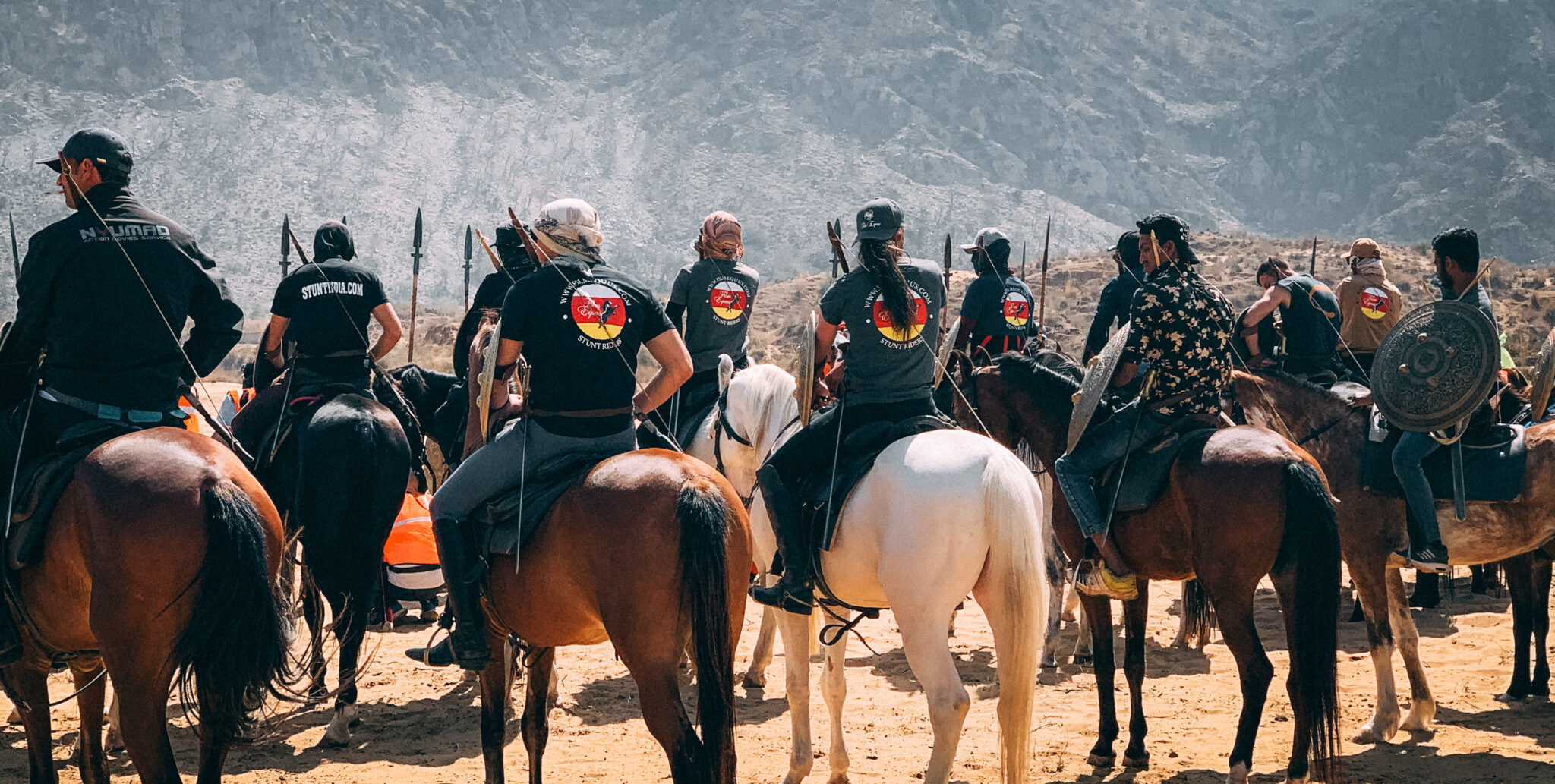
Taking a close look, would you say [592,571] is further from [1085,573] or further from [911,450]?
[1085,573]

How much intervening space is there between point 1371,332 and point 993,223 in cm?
6413

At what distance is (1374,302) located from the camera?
1023 cm

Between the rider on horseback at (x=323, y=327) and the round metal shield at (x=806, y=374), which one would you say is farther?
the rider on horseback at (x=323, y=327)

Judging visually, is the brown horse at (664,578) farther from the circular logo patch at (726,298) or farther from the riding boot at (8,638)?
the circular logo patch at (726,298)

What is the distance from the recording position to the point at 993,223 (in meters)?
73.5

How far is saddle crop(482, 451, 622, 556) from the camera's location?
→ 5660 mm

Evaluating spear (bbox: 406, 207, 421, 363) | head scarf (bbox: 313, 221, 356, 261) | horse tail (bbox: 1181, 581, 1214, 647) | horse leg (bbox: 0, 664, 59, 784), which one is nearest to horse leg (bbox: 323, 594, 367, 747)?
horse leg (bbox: 0, 664, 59, 784)

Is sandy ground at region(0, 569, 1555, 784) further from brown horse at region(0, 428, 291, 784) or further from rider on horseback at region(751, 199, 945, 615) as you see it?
rider on horseback at region(751, 199, 945, 615)

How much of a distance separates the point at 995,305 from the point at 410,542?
5.09m

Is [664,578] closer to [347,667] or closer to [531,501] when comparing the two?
[531,501]

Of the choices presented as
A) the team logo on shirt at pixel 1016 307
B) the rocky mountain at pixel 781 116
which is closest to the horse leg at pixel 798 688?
the team logo on shirt at pixel 1016 307

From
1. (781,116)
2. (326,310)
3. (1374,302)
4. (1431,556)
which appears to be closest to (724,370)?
(326,310)

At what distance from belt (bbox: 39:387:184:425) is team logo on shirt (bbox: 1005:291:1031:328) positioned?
23.1 ft

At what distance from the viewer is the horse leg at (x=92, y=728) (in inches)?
242
